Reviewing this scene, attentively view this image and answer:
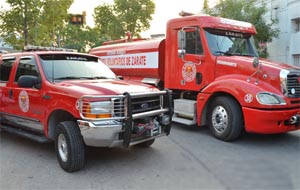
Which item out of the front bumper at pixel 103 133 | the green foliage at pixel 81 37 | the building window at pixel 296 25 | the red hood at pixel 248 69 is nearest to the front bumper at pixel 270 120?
the red hood at pixel 248 69

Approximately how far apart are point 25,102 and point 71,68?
1.05 m

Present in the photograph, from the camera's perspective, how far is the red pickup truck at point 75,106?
4586mm

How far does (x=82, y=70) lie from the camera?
588cm

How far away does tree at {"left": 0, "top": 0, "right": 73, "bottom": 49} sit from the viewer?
638 inches

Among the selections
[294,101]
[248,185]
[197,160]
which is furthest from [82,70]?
[294,101]

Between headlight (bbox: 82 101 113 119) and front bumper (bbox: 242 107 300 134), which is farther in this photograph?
front bumper (bbox: 242 107 300 134)

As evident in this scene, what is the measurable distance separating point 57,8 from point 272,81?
14.2 m

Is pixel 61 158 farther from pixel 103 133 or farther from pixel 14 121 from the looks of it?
pixel 14 121

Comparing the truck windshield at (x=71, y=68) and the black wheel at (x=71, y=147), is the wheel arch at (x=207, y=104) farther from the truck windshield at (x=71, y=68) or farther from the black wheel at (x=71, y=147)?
the black wheel at (x=71, y=147)

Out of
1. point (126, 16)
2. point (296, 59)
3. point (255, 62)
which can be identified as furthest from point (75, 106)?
point (126, 16)

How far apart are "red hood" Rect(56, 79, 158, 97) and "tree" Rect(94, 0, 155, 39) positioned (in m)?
26.0

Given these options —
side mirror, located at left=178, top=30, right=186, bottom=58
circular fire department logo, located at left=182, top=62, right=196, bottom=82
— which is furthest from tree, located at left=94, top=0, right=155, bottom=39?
side mirror, located at left=178, top=30, right=186, bottom=58

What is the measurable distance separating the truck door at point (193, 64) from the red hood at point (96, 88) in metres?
2.53

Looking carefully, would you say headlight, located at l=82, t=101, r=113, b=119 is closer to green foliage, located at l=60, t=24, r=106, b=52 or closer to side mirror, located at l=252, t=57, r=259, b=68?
side mirror, located at l=252, t=57, r=259, b=68
